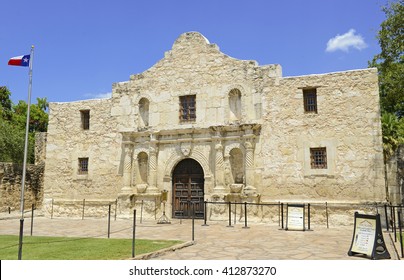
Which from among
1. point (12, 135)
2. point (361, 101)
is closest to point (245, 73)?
point (361, 101)

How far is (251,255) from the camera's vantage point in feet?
24.7

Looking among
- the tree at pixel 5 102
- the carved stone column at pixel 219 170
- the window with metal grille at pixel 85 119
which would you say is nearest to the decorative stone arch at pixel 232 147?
the carved stone column at pixel 219 170

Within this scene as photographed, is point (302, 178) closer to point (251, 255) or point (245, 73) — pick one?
point (245, 73)

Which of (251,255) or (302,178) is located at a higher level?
(302,178)

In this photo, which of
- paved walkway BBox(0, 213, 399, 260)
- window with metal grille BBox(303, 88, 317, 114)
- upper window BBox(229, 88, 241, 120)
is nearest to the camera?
paved walkway BBox(0, 213, 399, 260)

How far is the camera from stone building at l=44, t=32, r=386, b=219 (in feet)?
44.9

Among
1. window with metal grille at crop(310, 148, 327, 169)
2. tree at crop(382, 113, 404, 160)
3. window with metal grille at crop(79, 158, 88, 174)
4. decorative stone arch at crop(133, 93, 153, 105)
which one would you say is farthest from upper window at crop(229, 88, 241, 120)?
window with metal grille at crop(79, 158, 88, 174)

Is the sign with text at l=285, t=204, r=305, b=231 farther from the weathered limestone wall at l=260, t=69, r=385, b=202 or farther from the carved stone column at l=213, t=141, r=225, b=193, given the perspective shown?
the carved stone column at l=213, t=141, r=225, b=193

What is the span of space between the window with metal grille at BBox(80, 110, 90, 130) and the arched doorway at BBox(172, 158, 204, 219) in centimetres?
537

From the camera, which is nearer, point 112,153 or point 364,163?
point 364,163

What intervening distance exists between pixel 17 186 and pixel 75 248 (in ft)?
46.7

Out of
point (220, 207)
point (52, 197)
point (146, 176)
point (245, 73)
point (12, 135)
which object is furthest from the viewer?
point (12, 135)

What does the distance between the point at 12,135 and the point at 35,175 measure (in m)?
7.25

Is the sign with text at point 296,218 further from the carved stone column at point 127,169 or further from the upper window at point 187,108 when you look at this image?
the carved stone column at point 127,169
